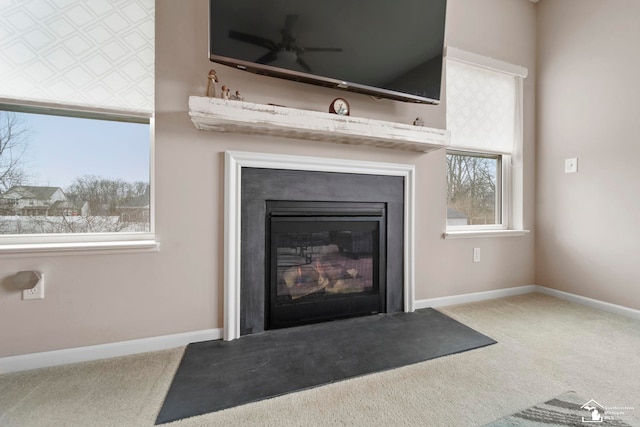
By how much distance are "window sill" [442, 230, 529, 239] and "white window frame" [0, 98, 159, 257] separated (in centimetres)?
218

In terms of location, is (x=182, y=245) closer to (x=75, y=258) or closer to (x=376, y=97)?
(x=75, y=258)

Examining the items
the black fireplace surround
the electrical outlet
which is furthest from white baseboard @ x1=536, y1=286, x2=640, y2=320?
the electrical outlet

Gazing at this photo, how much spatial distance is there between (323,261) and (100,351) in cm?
139

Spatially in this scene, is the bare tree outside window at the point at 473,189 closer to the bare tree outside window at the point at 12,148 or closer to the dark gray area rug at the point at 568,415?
the dark gray area rug at the point at 568,415

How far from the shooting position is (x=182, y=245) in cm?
171

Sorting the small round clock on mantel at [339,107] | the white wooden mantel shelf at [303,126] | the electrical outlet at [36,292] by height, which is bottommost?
the electrical outlet at [36,292]

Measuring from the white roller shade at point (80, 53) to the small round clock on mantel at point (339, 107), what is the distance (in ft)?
3.53

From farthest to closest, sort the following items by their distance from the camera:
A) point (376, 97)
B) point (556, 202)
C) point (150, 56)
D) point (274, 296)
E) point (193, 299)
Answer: point (556, 202)
point (376, 97)
point (274, 296)
point (193, 299)
point (150, 56)

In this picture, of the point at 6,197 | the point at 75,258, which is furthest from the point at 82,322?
the point at 6,197

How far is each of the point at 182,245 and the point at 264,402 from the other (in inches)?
38.7

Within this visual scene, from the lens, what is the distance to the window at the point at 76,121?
4.66 ft

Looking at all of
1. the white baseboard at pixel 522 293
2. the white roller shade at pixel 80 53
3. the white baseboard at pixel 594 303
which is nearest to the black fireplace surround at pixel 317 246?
the white baseboard at pixel 522 293

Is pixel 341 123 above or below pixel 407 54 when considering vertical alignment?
below

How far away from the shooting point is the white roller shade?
1393mm
